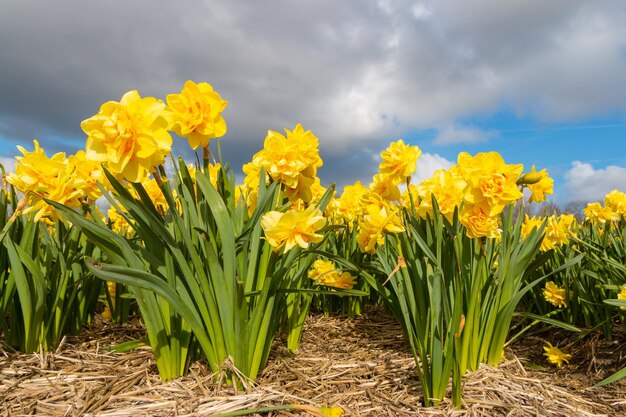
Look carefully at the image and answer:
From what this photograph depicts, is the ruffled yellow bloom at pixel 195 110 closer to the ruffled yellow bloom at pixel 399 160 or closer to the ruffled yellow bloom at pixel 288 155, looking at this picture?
the ruffled yellow bloom at pixel 288 155

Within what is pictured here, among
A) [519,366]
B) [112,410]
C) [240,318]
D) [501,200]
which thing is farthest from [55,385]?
Answer: [519,366]

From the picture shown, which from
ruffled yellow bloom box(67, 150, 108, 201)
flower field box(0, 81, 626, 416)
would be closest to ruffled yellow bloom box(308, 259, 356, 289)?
flower field box(0, 81, 626, 416)

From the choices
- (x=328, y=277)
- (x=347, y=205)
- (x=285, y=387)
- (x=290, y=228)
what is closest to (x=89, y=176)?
(x=290, y=228)

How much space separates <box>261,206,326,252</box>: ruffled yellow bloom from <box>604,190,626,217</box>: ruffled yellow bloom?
406 cm

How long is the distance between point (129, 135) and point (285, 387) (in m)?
1.17

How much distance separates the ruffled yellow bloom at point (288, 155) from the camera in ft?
6.25

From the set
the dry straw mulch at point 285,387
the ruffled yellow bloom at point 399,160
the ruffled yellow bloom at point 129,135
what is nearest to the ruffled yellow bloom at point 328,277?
the dry straw mulch at point 285,387

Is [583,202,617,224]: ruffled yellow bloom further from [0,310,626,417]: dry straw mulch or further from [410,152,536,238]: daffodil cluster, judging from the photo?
[410,152,536,238]: daffodil cluster

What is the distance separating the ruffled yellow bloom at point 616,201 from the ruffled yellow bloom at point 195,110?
4197mm

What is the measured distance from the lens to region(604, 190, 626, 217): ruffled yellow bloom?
14.3 feet

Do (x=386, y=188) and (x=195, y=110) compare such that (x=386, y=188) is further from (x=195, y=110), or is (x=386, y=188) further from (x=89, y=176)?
(x=89, y=176)

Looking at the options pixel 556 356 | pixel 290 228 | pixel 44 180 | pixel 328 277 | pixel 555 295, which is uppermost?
pixel 44 180

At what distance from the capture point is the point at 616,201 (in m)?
4.45

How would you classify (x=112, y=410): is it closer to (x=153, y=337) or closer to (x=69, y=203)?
(x=153, y=337)
